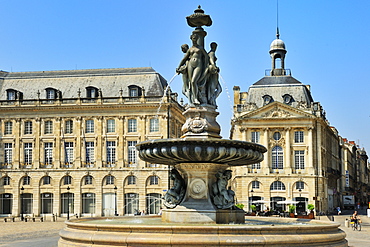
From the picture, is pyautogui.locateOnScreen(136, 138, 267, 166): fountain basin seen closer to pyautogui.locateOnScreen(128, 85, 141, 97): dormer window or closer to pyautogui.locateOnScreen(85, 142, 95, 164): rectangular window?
pyautogui.locateOnScreen(85, 142, 95, 164): rectangular window

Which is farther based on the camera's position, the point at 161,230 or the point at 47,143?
the point at 47,143

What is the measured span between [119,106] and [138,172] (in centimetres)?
717

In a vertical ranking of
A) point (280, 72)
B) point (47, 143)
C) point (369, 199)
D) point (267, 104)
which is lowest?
point (369, 199)

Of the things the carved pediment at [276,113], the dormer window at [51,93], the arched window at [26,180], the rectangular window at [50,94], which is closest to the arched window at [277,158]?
the carved pediment at [276,113]

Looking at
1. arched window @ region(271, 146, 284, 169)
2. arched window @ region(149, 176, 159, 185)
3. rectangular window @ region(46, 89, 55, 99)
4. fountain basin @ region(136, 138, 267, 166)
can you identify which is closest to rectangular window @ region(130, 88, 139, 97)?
rectangular window @ region(46, 89, 55, 99)

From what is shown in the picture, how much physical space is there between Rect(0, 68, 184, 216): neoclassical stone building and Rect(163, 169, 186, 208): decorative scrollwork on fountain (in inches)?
1675

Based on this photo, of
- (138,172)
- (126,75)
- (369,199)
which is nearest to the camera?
(138,172)

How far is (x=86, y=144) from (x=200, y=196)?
46873mm

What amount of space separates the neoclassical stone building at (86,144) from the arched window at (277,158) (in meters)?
11.2

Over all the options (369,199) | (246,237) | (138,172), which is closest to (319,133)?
(138,172)

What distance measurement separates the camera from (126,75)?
214 ft

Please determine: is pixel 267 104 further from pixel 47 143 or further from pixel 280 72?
pixel 47 143

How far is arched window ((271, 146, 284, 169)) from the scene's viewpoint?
66125 millimetres

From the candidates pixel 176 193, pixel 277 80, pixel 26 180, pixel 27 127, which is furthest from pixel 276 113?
pixel 176 193
